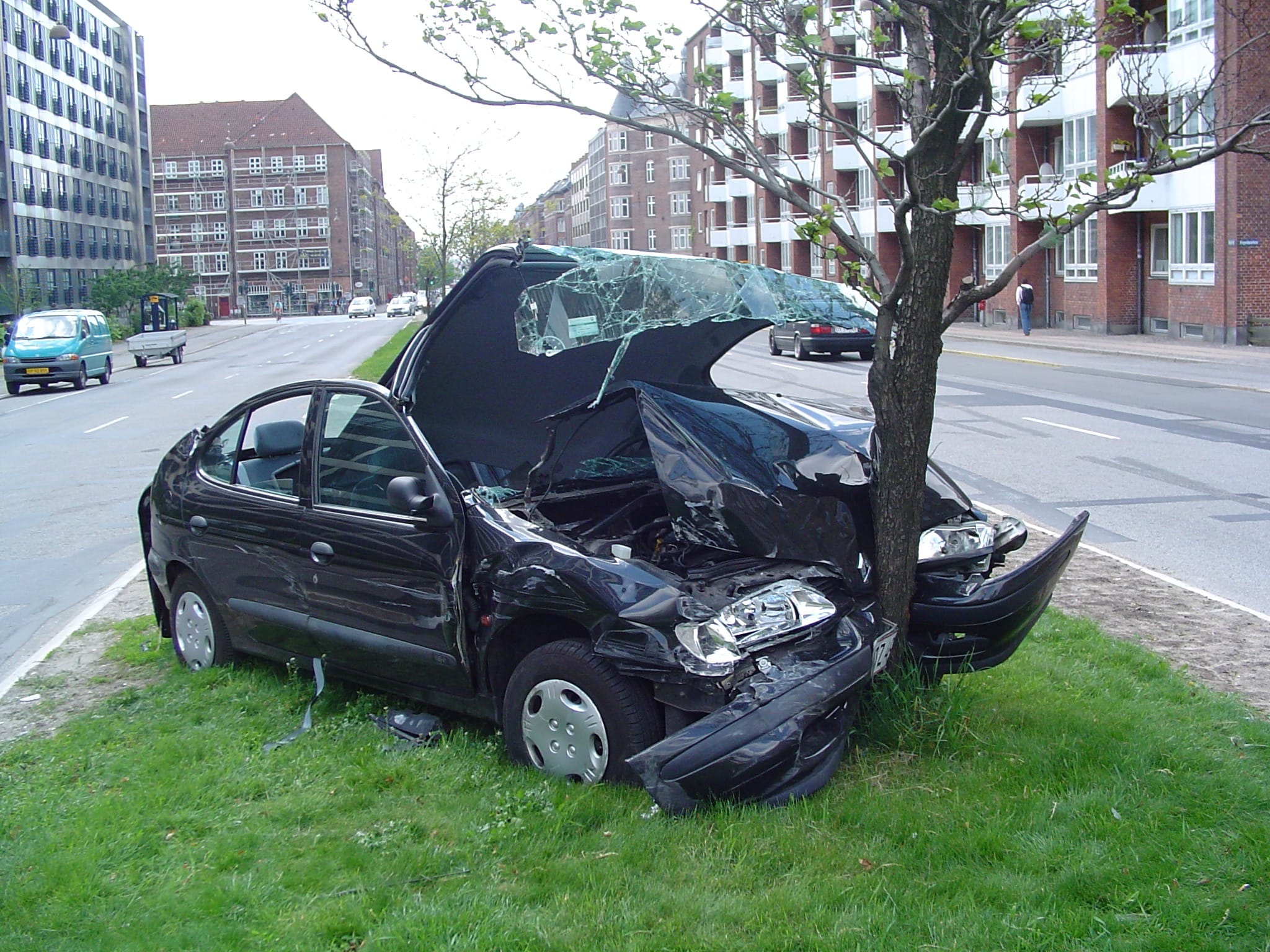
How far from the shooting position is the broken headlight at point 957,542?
5449mm

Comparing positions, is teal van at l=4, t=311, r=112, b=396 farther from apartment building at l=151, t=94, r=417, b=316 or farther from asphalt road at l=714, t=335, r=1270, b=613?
apartment building at l=151, t=94, r=417, b=316

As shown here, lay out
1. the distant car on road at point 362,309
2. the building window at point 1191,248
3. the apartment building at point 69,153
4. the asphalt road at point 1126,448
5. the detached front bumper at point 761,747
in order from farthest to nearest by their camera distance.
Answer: the distant car on road at point 362,309
the apartment building at point 69,153
the building window at point 1191,248
the asphalt road at point 1126,448
the detached front bumper at point 761,747

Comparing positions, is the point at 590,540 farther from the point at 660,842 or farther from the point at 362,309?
the point at 362,309

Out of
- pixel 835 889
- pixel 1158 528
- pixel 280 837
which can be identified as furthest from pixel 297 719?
pixel 1158 528

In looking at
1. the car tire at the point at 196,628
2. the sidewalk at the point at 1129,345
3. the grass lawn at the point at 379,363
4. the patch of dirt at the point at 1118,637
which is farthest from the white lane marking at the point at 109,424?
the sidewalk at the point at 1129,345

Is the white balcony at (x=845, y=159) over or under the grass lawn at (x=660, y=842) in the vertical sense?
over

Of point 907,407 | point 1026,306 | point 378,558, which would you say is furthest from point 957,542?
point 1026,306

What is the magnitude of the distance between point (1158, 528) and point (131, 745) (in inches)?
304

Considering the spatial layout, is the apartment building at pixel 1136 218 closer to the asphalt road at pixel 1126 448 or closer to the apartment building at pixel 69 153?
the asphalt road at pixel 1126 448

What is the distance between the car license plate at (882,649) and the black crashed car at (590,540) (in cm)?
1

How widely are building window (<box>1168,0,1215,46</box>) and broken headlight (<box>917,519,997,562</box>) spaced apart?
2908cm

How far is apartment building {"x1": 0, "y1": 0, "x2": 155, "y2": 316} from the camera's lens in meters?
60.7

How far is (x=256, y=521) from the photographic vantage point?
230 inches

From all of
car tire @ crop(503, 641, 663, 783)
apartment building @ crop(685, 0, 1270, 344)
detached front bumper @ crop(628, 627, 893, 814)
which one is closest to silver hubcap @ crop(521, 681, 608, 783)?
car tire @ crop(503, 641, 663, 783)
